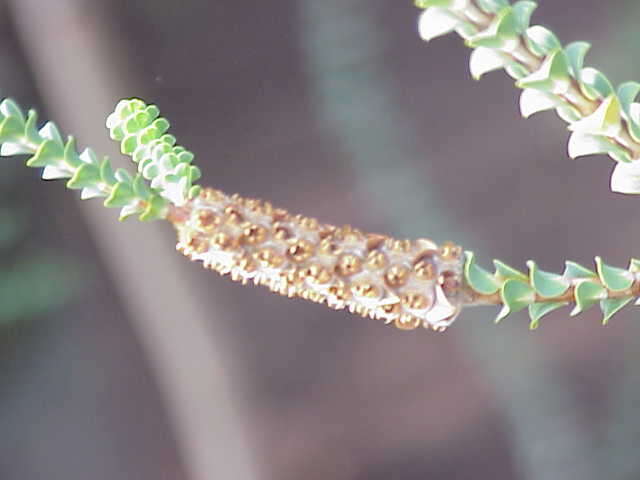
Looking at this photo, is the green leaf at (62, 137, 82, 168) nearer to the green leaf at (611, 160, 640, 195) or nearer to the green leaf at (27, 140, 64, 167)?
the green leaf at (27, 140, 64, 167)

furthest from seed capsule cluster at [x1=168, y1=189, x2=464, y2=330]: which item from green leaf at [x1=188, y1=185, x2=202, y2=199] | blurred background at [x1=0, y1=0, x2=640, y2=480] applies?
Answer: blurred background at [x1=0, y1=0, x2=640, y2=480]

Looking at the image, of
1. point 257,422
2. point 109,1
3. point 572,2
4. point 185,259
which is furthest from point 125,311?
point 572,2

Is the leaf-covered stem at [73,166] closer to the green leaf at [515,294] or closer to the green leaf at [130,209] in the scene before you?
the green leaf at [130,209]

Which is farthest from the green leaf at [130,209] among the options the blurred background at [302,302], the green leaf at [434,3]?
the blurred background at [302,302]

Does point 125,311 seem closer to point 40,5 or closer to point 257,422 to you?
point 257,422

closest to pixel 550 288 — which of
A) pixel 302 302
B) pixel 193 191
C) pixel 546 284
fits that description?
pixel 546 284

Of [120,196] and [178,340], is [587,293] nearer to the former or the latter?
[120,196]
